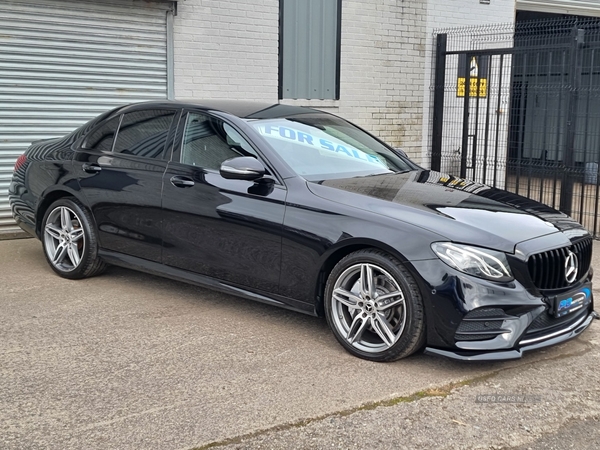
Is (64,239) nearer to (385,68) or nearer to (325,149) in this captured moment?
(325,149)

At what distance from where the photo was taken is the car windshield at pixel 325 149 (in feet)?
17.0

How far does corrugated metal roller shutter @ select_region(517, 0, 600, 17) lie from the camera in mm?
14031

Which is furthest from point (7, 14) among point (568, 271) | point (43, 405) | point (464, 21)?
point (464, 21)

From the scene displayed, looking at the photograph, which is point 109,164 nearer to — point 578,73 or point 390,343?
point 390,343

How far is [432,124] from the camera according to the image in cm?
1203

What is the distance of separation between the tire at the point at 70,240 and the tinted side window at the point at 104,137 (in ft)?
1.62

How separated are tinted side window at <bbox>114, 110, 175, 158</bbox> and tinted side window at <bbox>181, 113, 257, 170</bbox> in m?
0.25

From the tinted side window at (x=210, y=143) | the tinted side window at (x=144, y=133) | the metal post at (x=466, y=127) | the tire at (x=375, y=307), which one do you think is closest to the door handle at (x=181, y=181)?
the tinted side window at (x=210, y=143)

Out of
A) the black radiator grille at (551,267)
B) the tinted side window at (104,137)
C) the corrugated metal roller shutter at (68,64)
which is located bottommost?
the black radiator grille at (551,267)

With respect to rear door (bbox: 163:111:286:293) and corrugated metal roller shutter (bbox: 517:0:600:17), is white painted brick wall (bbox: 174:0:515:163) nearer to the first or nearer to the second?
corrugated metal roller shutter (bbox: 517:0:600:17)

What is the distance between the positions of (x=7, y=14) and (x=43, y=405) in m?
5.80

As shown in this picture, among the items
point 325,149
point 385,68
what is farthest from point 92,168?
point 385,68

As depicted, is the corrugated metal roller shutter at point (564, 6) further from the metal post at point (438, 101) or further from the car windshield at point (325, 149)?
the car windshield at point (325, 149)

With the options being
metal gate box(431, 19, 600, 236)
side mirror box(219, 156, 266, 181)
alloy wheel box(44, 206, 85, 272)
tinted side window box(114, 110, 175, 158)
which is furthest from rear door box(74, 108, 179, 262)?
metal gate box(431, 19, 600, 236)
